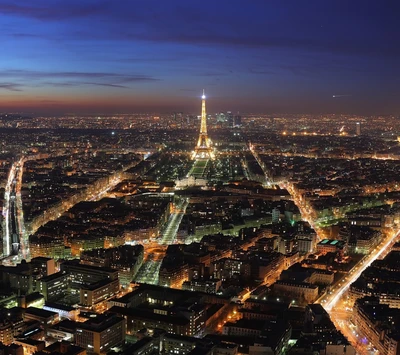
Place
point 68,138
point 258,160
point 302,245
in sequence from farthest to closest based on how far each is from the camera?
point 68,138 → point 258,160 → point 302,245

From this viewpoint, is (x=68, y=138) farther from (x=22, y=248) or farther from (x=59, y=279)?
(x=59, y=279)

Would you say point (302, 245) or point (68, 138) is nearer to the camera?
point (302, 245)

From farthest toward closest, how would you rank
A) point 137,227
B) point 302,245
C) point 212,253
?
point 137,227 < point 302,245 < point 212,253

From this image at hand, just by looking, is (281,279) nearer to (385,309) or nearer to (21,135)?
(385,309)

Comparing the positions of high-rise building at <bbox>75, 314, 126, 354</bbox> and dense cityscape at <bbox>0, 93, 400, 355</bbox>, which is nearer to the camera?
high-rise building at <bbox>75, 314, 126, 354</bbox>

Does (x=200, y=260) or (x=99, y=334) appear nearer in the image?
(x=99, y=334)

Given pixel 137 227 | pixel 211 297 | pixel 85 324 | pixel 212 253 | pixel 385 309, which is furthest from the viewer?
pixel 137 227

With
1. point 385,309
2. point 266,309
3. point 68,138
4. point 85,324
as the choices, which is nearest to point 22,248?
point 85,324

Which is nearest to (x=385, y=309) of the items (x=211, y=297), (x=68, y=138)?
(x=211, y=297)

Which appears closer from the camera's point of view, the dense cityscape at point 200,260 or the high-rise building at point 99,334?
the high-rise building at point 99,334
